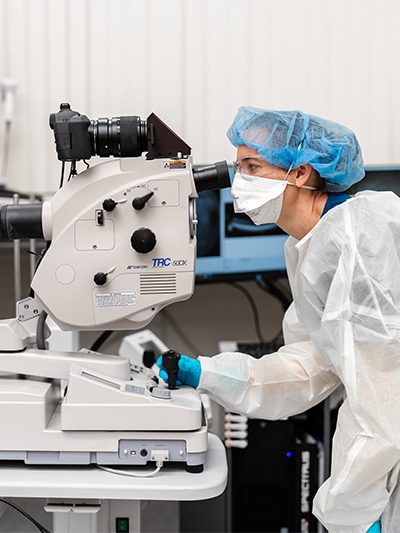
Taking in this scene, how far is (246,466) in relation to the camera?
1.80 metres

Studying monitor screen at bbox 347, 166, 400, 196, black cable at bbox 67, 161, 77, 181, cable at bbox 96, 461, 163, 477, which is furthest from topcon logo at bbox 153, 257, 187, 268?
monitor screen at bbox 347, 166, 400, 196

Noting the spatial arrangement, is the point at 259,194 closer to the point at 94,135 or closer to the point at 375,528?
the point at 94,135

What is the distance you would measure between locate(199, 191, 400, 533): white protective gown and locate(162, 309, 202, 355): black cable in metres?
1.13

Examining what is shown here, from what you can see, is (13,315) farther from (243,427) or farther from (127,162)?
(243,427)

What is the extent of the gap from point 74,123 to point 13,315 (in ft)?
1.27

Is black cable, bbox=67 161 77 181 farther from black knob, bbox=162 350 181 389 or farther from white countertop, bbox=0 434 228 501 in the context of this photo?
white countertop, bbox=0 434 228 501

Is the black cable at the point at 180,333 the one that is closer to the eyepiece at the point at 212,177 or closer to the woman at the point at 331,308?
the woman at the point at 331,308

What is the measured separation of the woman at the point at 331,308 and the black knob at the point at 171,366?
0.04 meters

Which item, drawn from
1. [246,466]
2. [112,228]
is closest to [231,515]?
[246,466]

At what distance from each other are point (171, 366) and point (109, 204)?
313 millimetres

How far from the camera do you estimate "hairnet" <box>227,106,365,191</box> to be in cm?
119

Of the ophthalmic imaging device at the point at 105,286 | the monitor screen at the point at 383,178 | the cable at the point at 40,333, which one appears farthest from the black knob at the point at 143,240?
the monitor screen at the point at 383,178

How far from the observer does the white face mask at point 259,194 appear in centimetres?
120

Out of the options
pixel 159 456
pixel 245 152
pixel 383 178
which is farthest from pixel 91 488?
pixel 383 178
